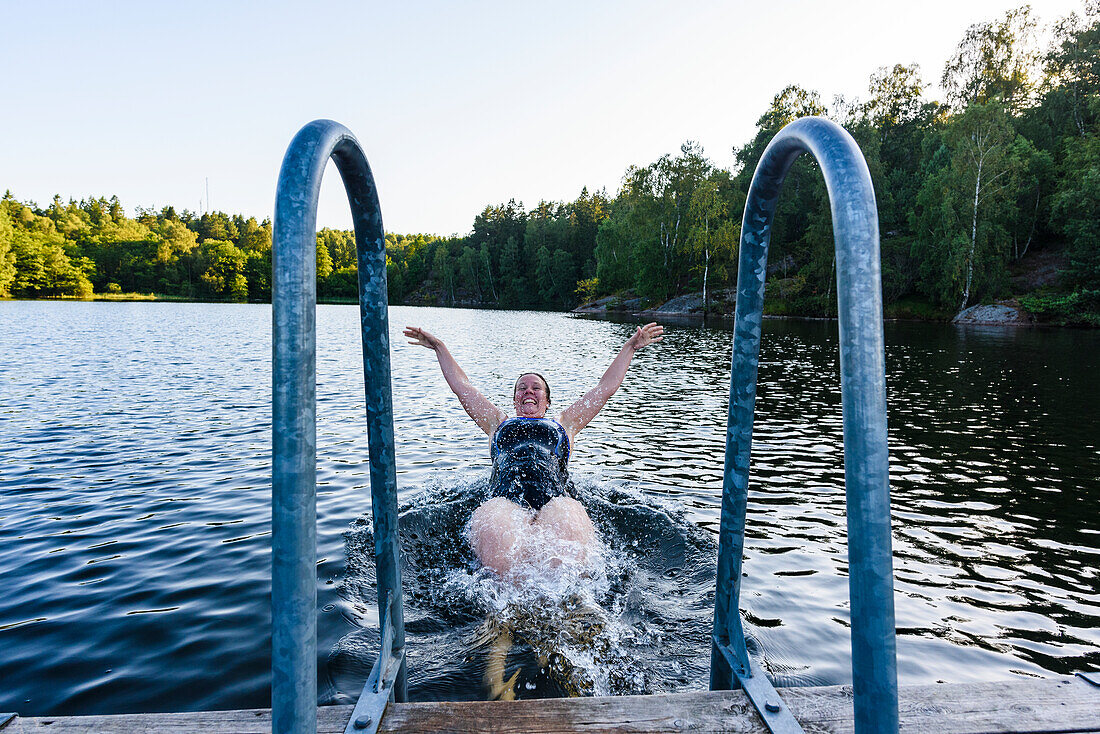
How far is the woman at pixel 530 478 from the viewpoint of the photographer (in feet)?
14.9

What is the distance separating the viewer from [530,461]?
5.24 m

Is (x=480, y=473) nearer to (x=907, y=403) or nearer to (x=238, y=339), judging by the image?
(x=907, y=403)

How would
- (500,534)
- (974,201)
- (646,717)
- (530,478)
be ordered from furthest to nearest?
(974,201), (530,478), (500,534), (646,717)

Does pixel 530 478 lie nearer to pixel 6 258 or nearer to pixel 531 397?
pixel 531 397

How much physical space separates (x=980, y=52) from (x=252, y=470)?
6416cm

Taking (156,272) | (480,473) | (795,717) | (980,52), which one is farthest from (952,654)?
(156,272)

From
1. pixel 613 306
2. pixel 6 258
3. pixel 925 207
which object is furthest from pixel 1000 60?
pixel 6 258

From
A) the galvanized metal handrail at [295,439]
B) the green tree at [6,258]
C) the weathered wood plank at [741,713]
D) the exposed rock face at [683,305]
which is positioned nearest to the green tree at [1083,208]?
the exposed rock face at [683,305]

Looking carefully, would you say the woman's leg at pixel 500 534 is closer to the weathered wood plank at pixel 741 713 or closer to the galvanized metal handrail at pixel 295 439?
the weathered wood plank at pixel 741 713

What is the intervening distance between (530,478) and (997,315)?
44122 mm

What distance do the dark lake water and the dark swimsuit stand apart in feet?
2.44

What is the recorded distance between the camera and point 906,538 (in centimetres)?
636

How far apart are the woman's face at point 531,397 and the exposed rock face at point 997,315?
140 ft

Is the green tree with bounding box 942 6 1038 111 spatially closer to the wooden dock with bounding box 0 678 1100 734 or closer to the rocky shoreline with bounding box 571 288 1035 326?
the rocky shoreline with bounding box 571 288 1035 326
